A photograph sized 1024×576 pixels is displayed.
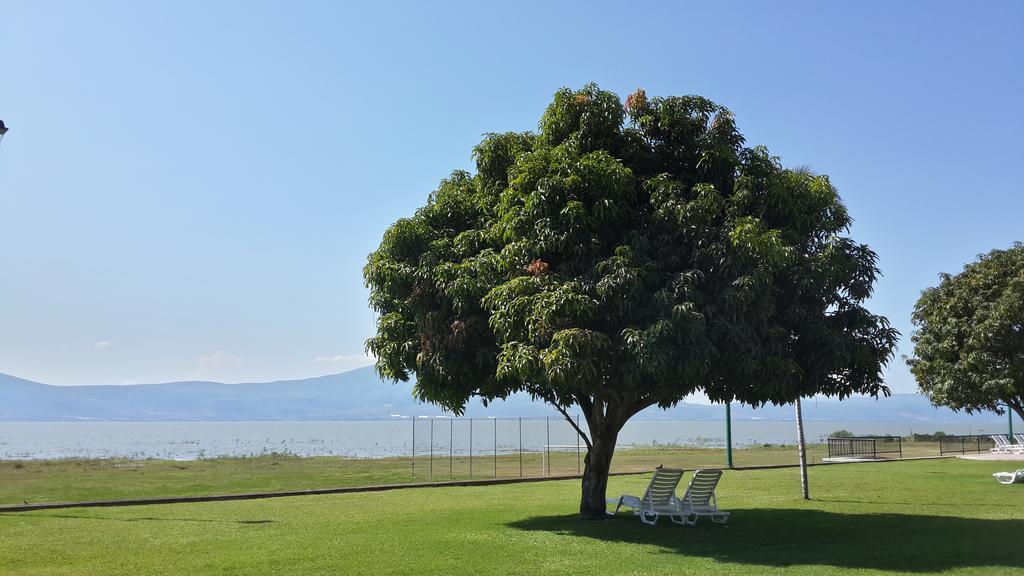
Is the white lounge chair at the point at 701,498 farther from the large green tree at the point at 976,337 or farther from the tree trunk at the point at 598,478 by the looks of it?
the large green tree at the point at 976,337

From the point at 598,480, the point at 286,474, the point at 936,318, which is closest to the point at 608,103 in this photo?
the point at 598,480

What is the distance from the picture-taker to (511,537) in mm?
14859

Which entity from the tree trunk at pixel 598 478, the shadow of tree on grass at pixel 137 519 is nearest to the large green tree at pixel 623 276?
the tree trunk at pixel 598 478

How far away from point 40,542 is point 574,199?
10.5 meters

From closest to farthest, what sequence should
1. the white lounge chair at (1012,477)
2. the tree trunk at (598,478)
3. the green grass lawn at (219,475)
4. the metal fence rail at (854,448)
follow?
the tree trunk at (598,478) → the white lounge chair at (1012,477) → the green grass lawn at (219,475) → the metal fence rail at (854,448)

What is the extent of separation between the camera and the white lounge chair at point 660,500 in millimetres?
16344

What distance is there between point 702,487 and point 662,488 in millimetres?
793

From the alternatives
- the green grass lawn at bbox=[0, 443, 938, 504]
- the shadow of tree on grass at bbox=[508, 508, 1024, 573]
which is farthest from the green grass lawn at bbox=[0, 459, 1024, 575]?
the green grass lawn at bbox=[0, 443, 938, 504]

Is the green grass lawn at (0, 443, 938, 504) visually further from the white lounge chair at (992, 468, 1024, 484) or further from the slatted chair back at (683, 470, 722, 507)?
the slatted chair back at (683, 470, 722, 507)

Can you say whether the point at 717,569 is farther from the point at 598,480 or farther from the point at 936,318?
the point at 936,318

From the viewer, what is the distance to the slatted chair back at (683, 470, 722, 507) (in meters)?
16.5

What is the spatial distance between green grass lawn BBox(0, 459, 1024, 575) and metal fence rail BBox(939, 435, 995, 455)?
26868mm

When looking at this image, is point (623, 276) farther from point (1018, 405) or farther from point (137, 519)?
point (1018, 405)

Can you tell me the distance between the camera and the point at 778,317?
51.5ft
